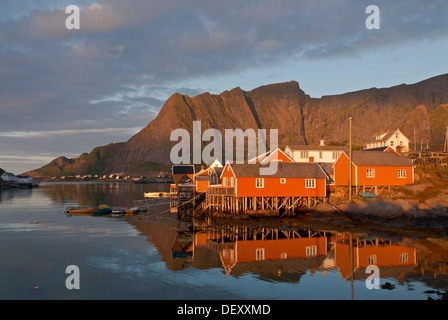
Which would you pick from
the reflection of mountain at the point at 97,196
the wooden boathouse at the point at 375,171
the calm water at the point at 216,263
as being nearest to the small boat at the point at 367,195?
the wooden boathouse at the point at 375,171

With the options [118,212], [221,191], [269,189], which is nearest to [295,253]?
[269,189]

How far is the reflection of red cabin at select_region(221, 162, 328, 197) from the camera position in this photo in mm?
50188

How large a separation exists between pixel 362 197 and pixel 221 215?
1924 cm

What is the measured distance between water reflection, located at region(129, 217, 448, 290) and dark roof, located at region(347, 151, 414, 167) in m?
16.8

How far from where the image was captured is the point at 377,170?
171ft

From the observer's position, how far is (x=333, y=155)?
7138 centimetres

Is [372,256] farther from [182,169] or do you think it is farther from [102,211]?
[182,169]

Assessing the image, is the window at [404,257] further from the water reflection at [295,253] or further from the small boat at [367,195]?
the small boat at [367,195]

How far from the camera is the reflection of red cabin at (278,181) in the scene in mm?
50188

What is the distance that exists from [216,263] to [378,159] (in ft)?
114

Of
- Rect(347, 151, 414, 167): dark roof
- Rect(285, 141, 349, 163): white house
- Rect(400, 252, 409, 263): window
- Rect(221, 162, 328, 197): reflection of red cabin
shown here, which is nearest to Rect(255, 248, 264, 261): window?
Rect(400, 252, 409, 263): window
